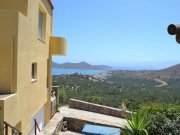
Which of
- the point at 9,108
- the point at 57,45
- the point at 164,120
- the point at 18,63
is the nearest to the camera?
the point at 9,108

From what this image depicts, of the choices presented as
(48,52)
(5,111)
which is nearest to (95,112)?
(48,52)

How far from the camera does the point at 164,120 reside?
38.6 feet

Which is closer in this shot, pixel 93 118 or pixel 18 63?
pixel 18 63

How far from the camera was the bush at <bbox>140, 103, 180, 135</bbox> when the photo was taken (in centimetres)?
1138

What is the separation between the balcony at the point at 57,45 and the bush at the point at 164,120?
821 cm

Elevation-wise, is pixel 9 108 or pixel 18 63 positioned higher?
pixel 18 63

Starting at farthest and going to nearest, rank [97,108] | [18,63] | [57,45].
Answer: [97,108] → [57,45] → [18,63]

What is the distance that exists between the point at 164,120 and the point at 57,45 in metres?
9.77

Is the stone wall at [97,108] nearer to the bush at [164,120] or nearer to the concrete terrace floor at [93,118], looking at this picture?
the concrete terrace floor at [93,118]

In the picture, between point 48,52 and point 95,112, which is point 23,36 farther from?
point 95,112

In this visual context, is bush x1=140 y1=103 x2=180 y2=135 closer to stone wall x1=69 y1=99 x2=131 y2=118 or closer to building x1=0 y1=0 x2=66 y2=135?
building x1=0 y1=0 x2=66 y2=135

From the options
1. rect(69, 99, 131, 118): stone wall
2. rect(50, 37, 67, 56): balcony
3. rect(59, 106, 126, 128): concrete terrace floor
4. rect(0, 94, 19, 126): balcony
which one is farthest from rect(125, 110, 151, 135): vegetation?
rect(69, 99, 131, 118): stone wall

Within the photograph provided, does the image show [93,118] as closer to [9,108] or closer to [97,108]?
[97,108]

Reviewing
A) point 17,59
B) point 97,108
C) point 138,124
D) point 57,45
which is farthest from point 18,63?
point 97,108
